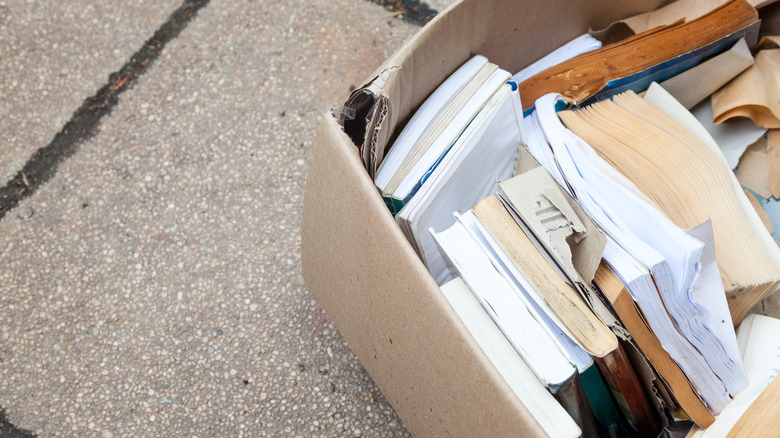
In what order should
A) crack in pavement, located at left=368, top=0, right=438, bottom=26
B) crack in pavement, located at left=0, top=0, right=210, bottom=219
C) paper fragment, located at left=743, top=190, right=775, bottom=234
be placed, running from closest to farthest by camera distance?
paper fragment, located at left=743, top=190, right=775, bottom=234, crack in pavement, located at left=0, top=0, right=210, bottom=219, crack in pavement, located at left=368, top=0, right=438, bottom=26

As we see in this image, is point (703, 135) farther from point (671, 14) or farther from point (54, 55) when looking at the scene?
point (54, 55)

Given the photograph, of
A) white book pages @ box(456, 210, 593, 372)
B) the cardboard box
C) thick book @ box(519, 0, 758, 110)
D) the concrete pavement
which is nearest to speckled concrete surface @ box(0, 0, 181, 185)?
the concrete pavement

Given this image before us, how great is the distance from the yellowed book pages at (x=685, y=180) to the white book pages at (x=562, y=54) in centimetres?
18

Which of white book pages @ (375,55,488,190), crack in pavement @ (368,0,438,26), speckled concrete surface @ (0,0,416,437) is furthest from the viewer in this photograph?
crack in pavement @ (368,0,438,26)

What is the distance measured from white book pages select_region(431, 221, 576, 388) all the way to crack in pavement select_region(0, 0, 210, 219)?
1.32 meters

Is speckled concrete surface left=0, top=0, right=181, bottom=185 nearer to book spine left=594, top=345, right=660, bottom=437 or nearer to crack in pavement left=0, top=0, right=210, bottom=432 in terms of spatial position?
crack in pavement left=0, top=0, right=210, bottom=432

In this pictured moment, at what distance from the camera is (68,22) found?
75.7 inches

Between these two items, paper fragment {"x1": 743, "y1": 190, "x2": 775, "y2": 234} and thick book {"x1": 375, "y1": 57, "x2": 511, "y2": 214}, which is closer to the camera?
thick book {"x1": 375, "y1": 57, "x2": 511, "y2": 214}

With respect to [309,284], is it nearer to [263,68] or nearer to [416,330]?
[416,330]

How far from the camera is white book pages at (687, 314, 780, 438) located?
0.96m

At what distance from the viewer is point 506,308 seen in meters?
0.91

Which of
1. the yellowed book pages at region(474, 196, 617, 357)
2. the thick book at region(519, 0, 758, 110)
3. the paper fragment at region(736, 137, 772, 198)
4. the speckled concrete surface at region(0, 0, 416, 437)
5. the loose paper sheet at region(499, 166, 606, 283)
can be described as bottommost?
the speckled concrete surface at region(0, 0, 416, 437)

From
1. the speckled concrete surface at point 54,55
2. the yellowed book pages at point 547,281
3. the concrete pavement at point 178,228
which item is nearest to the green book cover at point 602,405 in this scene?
the yellowed book pages at point 547,281

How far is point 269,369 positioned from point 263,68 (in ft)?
3.10
